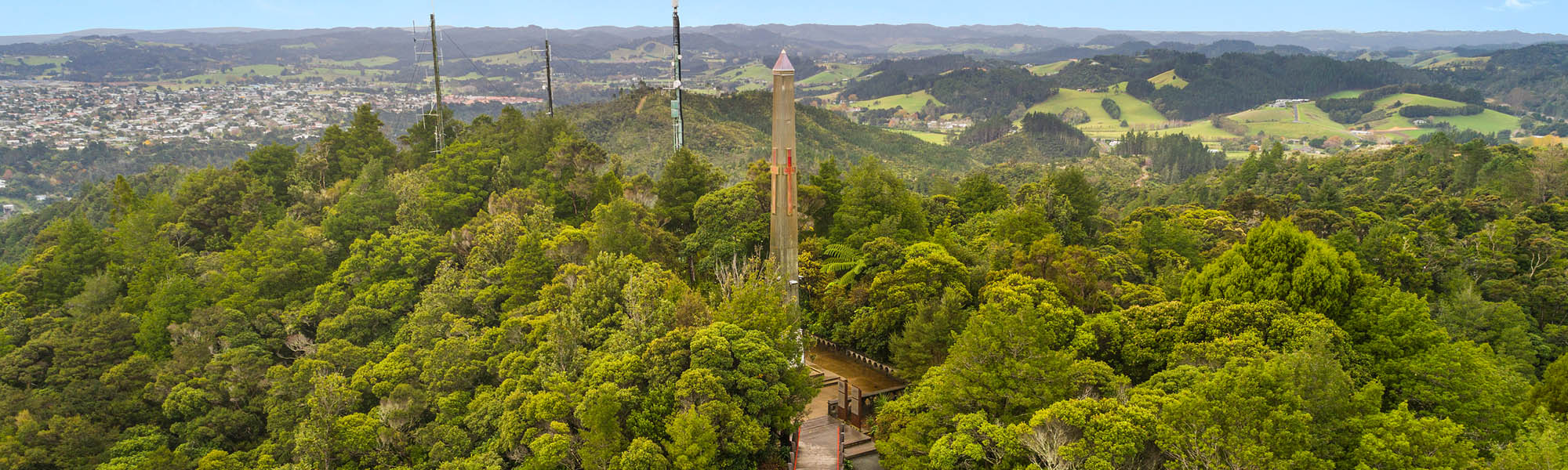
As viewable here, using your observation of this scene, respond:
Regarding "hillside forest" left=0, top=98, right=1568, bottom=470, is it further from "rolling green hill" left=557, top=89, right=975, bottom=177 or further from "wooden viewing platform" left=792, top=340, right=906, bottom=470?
"rolling green hill" left=557, top=89, right=975, bottom=177

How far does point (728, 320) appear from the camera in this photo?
29266mm

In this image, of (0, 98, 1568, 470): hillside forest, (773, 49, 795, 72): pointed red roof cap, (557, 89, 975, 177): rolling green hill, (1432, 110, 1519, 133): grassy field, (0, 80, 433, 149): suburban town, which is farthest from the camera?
(1432, 110, 1519, 133): grassy field

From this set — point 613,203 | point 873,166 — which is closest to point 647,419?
point 613,203

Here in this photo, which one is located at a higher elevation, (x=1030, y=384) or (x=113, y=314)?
(x=1030, y=384)

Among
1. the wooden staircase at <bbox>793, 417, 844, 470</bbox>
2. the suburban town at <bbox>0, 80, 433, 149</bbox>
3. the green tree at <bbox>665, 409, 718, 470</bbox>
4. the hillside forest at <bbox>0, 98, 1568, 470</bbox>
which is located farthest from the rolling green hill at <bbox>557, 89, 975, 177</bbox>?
the green tree at <bbox>665, 409, 718, 470</bbox>

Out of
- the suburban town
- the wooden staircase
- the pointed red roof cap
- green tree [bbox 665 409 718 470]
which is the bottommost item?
the wooden staircase

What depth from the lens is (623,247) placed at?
40.3 m

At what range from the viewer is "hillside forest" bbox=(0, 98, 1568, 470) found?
24.8 meters

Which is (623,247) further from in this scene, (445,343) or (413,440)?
(413,440)

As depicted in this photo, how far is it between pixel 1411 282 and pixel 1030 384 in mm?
29843

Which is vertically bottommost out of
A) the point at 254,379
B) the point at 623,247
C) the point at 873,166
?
the point at 254,379

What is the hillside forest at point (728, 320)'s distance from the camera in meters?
24.8

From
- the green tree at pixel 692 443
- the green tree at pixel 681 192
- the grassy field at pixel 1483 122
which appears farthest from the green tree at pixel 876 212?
the grassy field at pixel 1483 122

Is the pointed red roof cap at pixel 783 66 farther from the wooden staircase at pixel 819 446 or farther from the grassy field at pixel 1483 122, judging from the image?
the grassy field at pixel 1483 122
